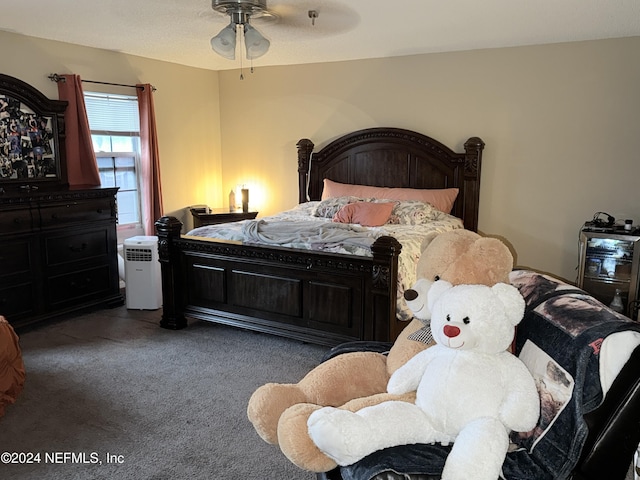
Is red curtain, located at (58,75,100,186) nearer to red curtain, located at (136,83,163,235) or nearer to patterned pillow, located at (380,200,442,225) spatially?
red curtain, located at (136,83,163,235)

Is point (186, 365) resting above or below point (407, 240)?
below

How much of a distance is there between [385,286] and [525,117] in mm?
2380

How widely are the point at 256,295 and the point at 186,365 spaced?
0.67 meters

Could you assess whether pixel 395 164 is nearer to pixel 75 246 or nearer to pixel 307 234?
pixel 307 234

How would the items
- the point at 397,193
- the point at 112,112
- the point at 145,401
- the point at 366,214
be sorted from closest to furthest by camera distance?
the point at 145,401, the point at 366,214, the point at 397,193, the point at 112,112

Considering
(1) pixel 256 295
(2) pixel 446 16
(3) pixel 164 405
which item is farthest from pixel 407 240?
(3) pixel 164 405

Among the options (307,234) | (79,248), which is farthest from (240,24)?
(79,248)

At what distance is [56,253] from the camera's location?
4.00 metres

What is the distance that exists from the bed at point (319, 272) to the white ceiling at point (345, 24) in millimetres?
938

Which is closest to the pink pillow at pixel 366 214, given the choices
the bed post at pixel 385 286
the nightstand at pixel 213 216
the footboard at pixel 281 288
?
the footboard at pixel 281 288

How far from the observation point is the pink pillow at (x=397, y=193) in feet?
15.1

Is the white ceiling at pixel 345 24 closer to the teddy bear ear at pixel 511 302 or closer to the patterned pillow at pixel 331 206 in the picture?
the patterned pillow at pixel 331 206

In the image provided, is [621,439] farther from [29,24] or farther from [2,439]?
[29,24]

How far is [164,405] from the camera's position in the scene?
2.76 metres
